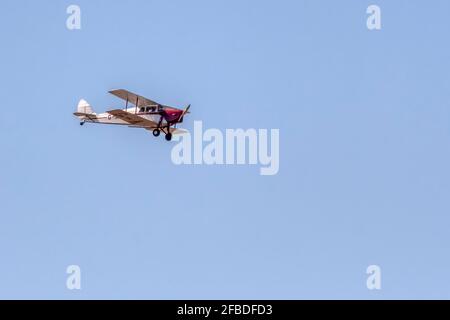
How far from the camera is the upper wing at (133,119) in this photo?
61.3m

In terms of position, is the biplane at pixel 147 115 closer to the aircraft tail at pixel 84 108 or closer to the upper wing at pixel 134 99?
the upper wing at pixel 134 99

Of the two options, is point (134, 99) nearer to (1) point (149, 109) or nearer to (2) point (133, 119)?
(1) point (149, 109)

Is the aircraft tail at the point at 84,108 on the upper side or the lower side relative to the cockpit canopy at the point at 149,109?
upper

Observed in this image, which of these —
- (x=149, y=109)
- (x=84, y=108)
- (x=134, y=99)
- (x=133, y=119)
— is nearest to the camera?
(x=133, y=119)

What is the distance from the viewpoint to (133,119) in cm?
6216

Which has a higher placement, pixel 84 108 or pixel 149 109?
pixel 84 108

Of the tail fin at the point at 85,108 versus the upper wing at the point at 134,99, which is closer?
the upper wing at the point at 134,99

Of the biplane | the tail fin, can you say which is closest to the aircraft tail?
the tail fin

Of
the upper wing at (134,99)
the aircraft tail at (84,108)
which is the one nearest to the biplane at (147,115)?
the upper wing at (134,99)

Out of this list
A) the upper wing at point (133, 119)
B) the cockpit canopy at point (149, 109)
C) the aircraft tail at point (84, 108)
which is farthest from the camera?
the aircraft tail at point (84, 108)

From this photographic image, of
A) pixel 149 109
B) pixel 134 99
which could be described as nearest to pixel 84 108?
pixel 134 99
